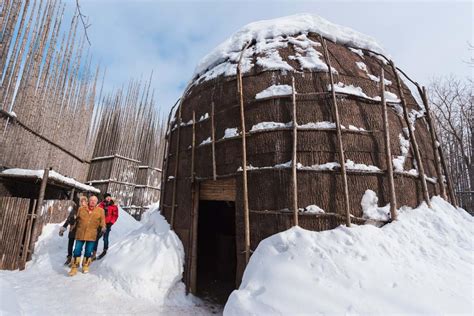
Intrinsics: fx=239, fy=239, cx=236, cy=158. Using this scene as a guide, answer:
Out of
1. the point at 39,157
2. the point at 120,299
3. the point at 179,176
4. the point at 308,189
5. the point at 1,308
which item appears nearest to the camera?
the point at 1,308

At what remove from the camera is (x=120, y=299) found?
4.48 m

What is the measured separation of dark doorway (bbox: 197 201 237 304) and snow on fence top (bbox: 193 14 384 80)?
398cm

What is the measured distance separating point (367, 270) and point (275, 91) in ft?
11.1

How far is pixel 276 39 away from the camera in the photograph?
570 centimetres

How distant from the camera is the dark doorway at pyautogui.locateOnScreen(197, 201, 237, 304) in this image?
712 cm

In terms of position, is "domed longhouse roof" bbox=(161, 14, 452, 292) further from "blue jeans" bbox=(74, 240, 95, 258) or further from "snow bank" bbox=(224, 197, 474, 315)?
"blue jeans" bbox=(74, 240, 95, 258)

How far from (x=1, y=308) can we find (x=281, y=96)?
535 cm

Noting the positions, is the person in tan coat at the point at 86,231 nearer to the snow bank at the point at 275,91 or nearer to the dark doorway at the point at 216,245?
the dark doorway at the point at 216,245

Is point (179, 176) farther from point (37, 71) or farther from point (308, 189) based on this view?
point (37, 71)

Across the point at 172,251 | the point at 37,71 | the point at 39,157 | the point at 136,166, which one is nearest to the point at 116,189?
the point at 136,166

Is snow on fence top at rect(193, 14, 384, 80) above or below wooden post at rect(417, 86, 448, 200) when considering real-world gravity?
above

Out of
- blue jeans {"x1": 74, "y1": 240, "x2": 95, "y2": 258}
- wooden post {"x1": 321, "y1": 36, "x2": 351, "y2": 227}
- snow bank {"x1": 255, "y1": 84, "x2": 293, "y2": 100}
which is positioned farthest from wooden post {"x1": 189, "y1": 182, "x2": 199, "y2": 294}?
wooden post {"x1": 321, "y1": 36, "x2": 351, "y2": 227}

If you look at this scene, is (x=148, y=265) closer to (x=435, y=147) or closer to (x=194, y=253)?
(x=194, y=253)

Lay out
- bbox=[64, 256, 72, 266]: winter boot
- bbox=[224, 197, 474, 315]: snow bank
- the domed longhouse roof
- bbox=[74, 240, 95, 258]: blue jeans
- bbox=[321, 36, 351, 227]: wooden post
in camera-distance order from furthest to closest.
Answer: bbox=[64, 256, 72, 266]: winter boot, bbox=[74, 240, 95, 258]: blue jeans, the domed longhouse roof, bbox=[321, 36, 351, 227]: wooden post, bbox=[224, 197, 474, 315]: snow bank
